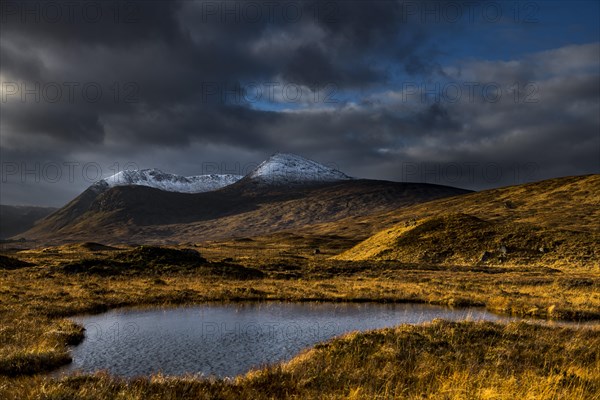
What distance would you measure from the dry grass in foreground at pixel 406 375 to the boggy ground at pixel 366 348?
4 centimetres

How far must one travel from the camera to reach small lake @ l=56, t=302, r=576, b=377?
16.1 metres

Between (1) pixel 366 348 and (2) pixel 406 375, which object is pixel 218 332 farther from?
(2) pixel 406 375

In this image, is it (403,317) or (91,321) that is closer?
(91,321)

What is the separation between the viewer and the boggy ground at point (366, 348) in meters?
11.5

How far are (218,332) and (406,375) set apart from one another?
36.7ft

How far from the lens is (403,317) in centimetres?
2705

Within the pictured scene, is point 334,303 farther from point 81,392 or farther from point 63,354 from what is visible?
point 81,392

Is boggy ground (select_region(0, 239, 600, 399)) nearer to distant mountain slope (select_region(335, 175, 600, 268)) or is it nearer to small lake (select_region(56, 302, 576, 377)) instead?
small lake (select_region(56, 302, 576, 377))

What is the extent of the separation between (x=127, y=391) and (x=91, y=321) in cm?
1581

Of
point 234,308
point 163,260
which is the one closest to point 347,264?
point 163,260

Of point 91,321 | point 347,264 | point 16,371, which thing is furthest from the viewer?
point 347,264

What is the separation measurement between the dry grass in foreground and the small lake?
2.49 metres

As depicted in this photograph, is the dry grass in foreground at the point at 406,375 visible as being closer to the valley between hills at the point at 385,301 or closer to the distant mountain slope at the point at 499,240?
the valley between hills at the point at 385,301

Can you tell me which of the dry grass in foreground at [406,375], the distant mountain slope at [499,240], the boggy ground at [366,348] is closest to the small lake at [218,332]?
the boggy ground at [366,348]
